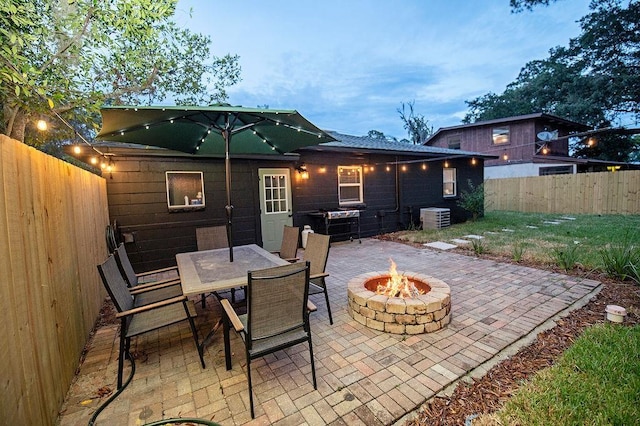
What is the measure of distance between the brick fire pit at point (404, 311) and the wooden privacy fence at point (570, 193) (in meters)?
13.0

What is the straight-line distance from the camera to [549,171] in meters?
15.6

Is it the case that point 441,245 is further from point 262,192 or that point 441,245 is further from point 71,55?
point 71,55

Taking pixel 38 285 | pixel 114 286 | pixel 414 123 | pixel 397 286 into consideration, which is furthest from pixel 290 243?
pixel 414 123

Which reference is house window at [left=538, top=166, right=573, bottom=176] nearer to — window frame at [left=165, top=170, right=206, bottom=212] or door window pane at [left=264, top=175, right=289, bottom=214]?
door window pane at [left=264, top=175, right=289, bottom=214]

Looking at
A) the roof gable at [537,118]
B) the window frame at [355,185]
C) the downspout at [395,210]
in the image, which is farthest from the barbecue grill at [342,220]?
the roof gable at [537,118]

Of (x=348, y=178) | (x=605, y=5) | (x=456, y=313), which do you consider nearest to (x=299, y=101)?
(x=605, y=5)

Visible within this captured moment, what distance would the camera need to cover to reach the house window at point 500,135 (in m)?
16.3

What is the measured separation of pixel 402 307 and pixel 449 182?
9307 mm

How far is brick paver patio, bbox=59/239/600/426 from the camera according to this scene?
185 cm

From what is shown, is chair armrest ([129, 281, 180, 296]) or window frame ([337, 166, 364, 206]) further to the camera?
window frame ([337, 166, 364, 206])

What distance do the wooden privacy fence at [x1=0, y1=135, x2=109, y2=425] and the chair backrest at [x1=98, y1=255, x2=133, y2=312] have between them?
12.3 inches

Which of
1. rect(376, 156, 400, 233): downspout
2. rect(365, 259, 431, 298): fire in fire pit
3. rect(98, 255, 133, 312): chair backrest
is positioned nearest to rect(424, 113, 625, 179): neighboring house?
rect(376, 156, 400, 233): downspout

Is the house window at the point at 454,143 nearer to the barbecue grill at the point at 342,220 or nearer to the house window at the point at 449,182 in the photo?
the house window at the point at 449,182

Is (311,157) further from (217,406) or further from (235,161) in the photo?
(217,406)
